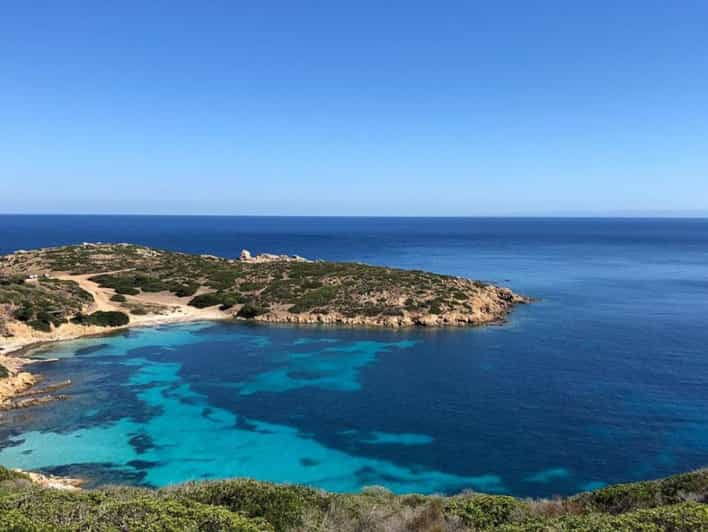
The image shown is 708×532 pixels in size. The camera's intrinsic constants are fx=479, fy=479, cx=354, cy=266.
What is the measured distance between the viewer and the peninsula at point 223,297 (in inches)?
2121

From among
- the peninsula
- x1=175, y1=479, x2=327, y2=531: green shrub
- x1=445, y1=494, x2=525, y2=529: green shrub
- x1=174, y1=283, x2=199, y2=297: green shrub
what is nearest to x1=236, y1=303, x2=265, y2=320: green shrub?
the peninsula

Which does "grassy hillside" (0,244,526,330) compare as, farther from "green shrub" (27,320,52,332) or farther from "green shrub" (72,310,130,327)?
"green shrub" (72,310,130,327)

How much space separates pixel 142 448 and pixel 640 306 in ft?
210

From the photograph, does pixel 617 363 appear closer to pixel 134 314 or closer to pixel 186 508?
pixel 186 508

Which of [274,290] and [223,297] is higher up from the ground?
[274,290]

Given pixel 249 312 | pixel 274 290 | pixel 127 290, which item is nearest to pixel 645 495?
pixel 249 312

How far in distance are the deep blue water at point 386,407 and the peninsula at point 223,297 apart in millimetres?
4319

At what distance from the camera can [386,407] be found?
33.4m

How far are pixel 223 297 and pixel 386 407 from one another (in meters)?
40.1

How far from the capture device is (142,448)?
90.4 ft

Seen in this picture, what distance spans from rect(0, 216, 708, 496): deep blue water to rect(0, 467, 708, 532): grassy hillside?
9.09 meters

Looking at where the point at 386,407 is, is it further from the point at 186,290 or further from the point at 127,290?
the point at 127,290

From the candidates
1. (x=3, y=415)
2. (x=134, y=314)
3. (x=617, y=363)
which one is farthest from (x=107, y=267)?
(x=617, y=363)

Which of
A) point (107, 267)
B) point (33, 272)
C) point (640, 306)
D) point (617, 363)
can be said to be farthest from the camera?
point (107, 267)
